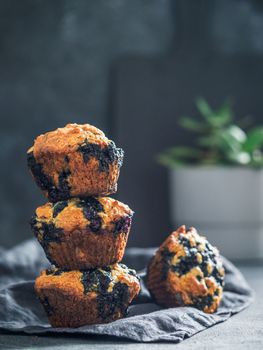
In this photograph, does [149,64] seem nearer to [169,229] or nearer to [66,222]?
[169,229]

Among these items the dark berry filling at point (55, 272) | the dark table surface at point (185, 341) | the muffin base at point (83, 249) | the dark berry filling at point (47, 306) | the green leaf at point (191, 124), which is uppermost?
the green leaf at point (191, 124)

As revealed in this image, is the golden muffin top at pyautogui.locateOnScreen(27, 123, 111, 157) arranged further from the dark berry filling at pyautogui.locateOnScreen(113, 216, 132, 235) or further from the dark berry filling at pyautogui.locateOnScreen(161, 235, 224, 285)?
the dark berry filling at pyautogui.locateOnScreen(161, 235, 224, 285)

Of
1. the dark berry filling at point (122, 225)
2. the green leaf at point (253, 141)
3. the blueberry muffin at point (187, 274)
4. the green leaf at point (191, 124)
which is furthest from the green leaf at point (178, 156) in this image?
the dark berry filling at point (122, 225)

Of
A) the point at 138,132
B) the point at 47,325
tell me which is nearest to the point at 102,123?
the point at 138,132

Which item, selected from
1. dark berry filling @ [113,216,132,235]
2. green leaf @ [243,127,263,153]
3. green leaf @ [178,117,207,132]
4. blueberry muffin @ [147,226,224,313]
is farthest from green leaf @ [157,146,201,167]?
dark berry filling @ [113,216,132,235]

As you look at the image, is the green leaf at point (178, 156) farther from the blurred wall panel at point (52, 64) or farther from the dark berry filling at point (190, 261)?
the dark berry filling at point (190, 261)

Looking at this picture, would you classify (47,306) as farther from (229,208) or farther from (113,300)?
(229,208)
